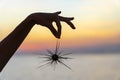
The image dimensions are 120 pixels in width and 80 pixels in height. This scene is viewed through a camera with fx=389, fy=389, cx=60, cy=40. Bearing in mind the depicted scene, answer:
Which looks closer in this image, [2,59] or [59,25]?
[59,25]

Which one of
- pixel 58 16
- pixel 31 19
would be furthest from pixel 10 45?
pixel 58 16

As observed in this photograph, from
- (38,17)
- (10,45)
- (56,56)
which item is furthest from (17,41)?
(56,56)

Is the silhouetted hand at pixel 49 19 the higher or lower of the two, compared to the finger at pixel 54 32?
higher

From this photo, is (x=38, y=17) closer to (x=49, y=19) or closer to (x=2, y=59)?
(x=49, y=19)

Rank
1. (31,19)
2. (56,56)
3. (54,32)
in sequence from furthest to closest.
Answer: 1. (56,56)
2. (31,19)
3. (54,32)

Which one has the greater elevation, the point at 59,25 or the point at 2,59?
the point at 59,25

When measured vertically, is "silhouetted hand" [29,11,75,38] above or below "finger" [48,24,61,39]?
above

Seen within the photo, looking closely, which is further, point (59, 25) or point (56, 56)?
point (56, 56)

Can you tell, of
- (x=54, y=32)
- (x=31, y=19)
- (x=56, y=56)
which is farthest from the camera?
(x=56, y=56)

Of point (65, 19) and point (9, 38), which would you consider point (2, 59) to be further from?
point (65, 19)
